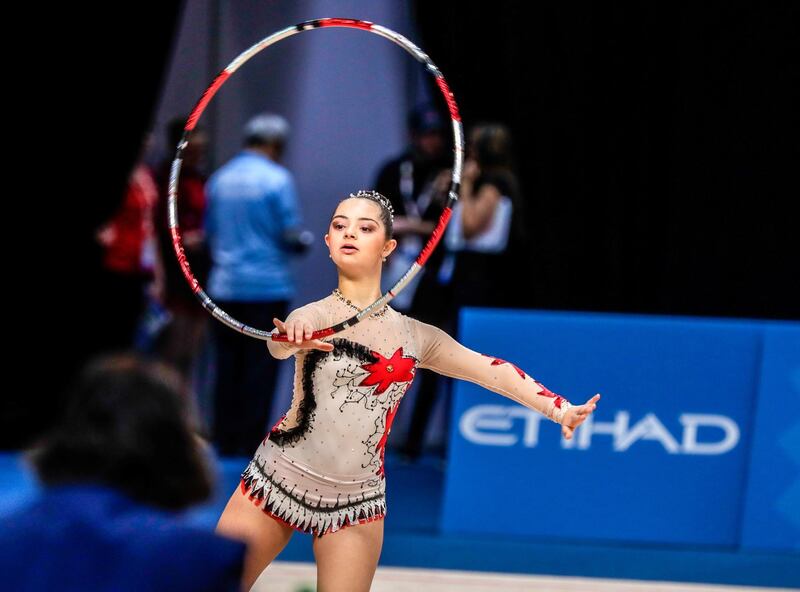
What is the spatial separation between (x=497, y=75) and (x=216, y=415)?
2.38 metres

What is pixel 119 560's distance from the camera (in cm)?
175

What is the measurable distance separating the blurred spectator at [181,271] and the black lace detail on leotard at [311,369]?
3.62 meters

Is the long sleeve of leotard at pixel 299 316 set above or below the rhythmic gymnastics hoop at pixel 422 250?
below

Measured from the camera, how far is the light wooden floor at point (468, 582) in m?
4.82

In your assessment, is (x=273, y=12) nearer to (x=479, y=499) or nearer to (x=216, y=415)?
(x=216, y=415)

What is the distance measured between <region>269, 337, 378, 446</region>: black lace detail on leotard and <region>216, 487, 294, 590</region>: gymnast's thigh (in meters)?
0.20

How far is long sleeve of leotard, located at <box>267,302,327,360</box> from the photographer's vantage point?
329cm

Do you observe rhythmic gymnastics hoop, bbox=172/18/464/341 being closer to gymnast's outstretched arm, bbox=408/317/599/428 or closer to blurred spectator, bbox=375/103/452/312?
gymnast's outstretched arm, bbox=408/317/599/428

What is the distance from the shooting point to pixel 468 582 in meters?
4.94

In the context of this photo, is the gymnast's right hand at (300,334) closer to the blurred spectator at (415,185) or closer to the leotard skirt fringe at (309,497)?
the leotard skirt fringe at (309,497)

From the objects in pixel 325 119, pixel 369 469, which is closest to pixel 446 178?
pixel 325 119

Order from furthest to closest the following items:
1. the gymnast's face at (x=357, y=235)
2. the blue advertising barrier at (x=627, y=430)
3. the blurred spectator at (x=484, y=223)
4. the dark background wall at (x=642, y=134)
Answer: the dark background wall at (x=642, y=134)
the blurred spectator at (x=484, y=223)
the blue advertising barrier at (x=627, y=430)
the gymnast's face at (x=357, y=235)

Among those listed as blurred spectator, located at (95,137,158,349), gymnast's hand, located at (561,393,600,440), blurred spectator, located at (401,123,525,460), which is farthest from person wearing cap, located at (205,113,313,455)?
gymnast's hand, located at (561,393,600,440)

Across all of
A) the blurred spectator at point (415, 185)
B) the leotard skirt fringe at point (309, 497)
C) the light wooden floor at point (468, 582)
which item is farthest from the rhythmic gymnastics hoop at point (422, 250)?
the blurred spectator at point (415, 185)
